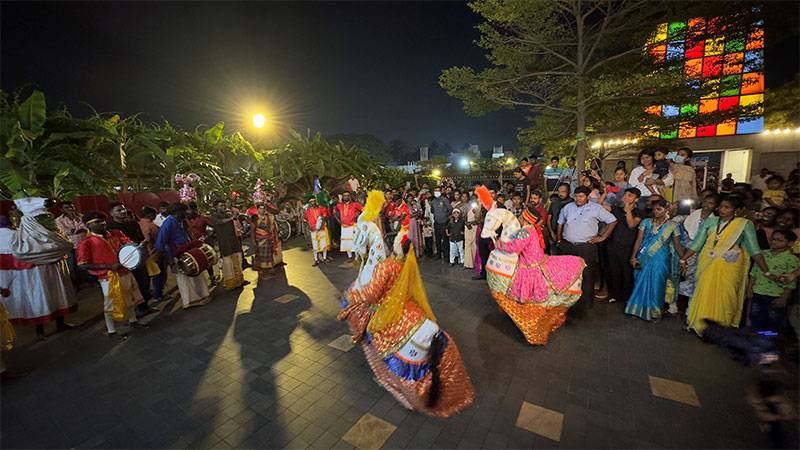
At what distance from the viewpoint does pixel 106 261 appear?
13.9 ft

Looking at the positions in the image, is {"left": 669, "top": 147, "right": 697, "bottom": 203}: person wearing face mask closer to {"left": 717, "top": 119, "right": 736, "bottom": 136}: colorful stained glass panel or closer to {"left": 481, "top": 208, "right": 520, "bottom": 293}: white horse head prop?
{"left": 481, "top": 208, "right": 520, "bottom": 293}: white horse head prop

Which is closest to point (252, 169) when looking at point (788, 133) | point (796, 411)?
point (796, 411)

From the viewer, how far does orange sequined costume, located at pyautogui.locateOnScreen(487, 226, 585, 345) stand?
12.8 feet

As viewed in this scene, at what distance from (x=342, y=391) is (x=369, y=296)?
1.10 meters

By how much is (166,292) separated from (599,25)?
43.1 feet

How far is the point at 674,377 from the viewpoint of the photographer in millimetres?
3289

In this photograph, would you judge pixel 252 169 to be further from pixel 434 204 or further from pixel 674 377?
pixel 674 377

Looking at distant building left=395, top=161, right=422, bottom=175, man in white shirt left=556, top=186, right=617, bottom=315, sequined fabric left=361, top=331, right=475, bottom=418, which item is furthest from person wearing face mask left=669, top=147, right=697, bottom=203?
distant building left=395, top=161, right=422, bottom=175

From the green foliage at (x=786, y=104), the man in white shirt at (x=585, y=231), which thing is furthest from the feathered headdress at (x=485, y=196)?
the green foliage at (x=786, y=104)

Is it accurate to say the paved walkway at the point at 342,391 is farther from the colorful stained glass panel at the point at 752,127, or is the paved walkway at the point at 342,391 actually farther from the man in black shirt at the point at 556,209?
the colorful stained glass panel at the point at 752,127

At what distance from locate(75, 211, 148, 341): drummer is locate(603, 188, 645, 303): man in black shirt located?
25.0 feet

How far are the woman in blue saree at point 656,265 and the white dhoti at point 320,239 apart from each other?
21.7 feet

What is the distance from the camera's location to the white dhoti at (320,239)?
320 inches

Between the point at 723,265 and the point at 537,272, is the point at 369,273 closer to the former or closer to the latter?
the point at 537,272
